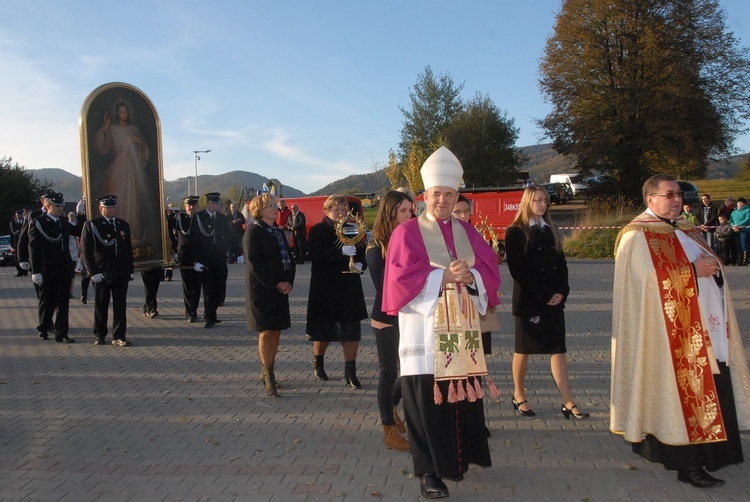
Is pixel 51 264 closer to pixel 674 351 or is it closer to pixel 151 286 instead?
pixel 151 286

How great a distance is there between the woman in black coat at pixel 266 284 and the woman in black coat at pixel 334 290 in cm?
32

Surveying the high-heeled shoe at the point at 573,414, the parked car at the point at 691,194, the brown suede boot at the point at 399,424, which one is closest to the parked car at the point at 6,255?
the brown suede boot at the point at 399,424

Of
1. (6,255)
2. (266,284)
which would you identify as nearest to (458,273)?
(266,284)

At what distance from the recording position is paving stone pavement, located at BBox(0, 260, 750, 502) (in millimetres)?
4438

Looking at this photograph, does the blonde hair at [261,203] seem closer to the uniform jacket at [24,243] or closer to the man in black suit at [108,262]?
the man in black suit at [108,262]

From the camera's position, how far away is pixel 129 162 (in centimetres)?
1147

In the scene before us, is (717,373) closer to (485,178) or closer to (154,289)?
(154,289)

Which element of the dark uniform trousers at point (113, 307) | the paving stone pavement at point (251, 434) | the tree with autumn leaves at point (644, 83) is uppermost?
the tree with autumn leaves at point (644, 83)

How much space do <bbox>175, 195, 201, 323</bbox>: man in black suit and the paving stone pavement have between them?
181 centimetres

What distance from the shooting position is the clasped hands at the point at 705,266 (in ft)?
15.1

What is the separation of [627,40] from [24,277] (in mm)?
30992

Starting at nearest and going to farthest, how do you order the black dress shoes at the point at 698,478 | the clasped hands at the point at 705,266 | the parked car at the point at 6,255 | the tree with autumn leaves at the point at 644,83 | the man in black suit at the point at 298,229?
the black dress shoes at the point at 698,478
the clasped hands at the point at 705,266
the man in black suit at the point at 298,229
the parked car at the point at 6,255
the tree with autumn leaves at the point at 644,83

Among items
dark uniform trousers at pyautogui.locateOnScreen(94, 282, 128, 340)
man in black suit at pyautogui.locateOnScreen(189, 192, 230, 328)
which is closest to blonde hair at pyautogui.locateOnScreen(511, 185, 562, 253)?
dark uniform trousers at pyautogui.locateOnScreen(94, 282, 128, 340)

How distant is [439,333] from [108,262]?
265 inches
